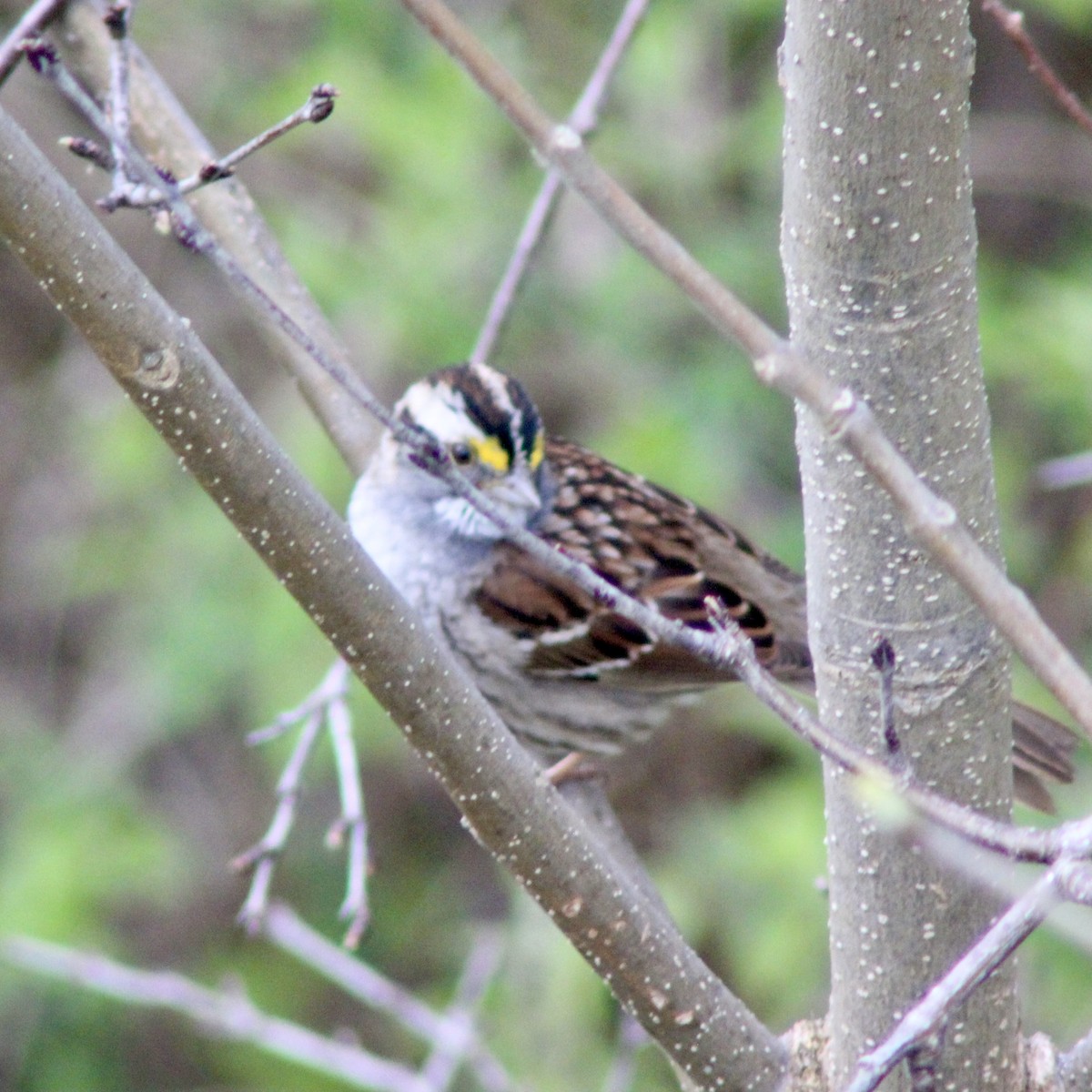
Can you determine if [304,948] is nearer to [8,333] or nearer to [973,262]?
[973,262]

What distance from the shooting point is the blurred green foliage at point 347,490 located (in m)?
4.35

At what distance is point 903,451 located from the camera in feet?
4.80

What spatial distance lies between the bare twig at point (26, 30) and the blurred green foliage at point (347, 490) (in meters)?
2.09

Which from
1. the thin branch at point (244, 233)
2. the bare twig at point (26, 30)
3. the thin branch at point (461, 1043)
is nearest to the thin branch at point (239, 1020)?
the thin branch at point (461, 1043)

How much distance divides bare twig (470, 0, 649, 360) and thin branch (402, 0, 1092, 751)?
1.12 metres

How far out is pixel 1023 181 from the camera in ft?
18.1

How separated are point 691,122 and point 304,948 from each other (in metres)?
3.11

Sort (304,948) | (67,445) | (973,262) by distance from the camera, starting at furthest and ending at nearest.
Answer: (67,445)
(304,948)
(973,262)

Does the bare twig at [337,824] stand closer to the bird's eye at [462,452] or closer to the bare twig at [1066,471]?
the bird's eye at [462,452]

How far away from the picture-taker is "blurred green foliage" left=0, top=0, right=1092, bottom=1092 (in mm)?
4352

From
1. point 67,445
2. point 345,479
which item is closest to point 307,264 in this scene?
point 345,479

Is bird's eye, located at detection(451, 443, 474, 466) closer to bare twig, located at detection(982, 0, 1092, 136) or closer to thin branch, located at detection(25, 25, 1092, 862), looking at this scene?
bare twig, located at detection(982, 0, 1092, 136)

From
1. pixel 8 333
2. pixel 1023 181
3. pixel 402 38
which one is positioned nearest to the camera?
pixel 402 38

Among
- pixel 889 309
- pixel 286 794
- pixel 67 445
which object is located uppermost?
pixel 67 445
